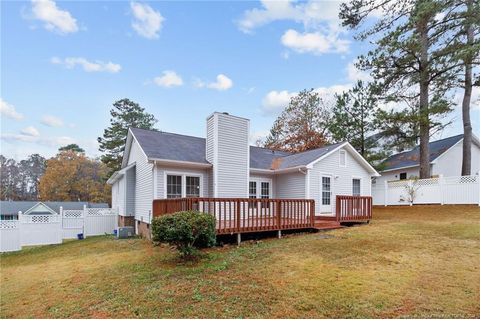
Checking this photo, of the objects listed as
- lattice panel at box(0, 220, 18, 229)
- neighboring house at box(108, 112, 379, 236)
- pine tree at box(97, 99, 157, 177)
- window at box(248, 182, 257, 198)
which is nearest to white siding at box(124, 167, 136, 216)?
neighboring house at box(108, 112, 379, 236)

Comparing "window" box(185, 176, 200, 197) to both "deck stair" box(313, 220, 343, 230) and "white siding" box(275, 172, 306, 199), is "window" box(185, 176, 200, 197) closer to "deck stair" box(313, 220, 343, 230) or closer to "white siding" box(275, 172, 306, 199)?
"white siding" box(275, 172, 306, 199)

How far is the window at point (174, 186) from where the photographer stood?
11406 mm

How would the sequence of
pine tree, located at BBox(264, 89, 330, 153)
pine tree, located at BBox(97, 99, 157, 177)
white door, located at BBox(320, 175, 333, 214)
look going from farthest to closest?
pine tree, located at BBox(97, 99, 157, 177), pine tree, located at BBox(264, 89, 330, 153), white door, located at BBox(320, 175, 333, 214)

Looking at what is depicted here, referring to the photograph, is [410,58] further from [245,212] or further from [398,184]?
[245,212]

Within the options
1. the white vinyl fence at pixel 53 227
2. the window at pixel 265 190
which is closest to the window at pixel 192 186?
the window at pixel 265 190

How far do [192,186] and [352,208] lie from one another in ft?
22.7

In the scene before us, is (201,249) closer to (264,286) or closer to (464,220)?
(264,286)

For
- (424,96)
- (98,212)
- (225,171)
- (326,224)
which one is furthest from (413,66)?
(98,212)

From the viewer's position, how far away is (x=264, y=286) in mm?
A: 5285

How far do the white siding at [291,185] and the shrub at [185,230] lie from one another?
676 centimetres

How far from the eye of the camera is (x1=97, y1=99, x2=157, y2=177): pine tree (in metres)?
33.5

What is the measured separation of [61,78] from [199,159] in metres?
10.1

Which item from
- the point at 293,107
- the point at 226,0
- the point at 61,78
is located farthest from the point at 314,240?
the point at 293,107

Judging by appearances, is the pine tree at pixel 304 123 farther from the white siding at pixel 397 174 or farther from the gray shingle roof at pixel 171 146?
the gray shingle roof at pixel 171 146
